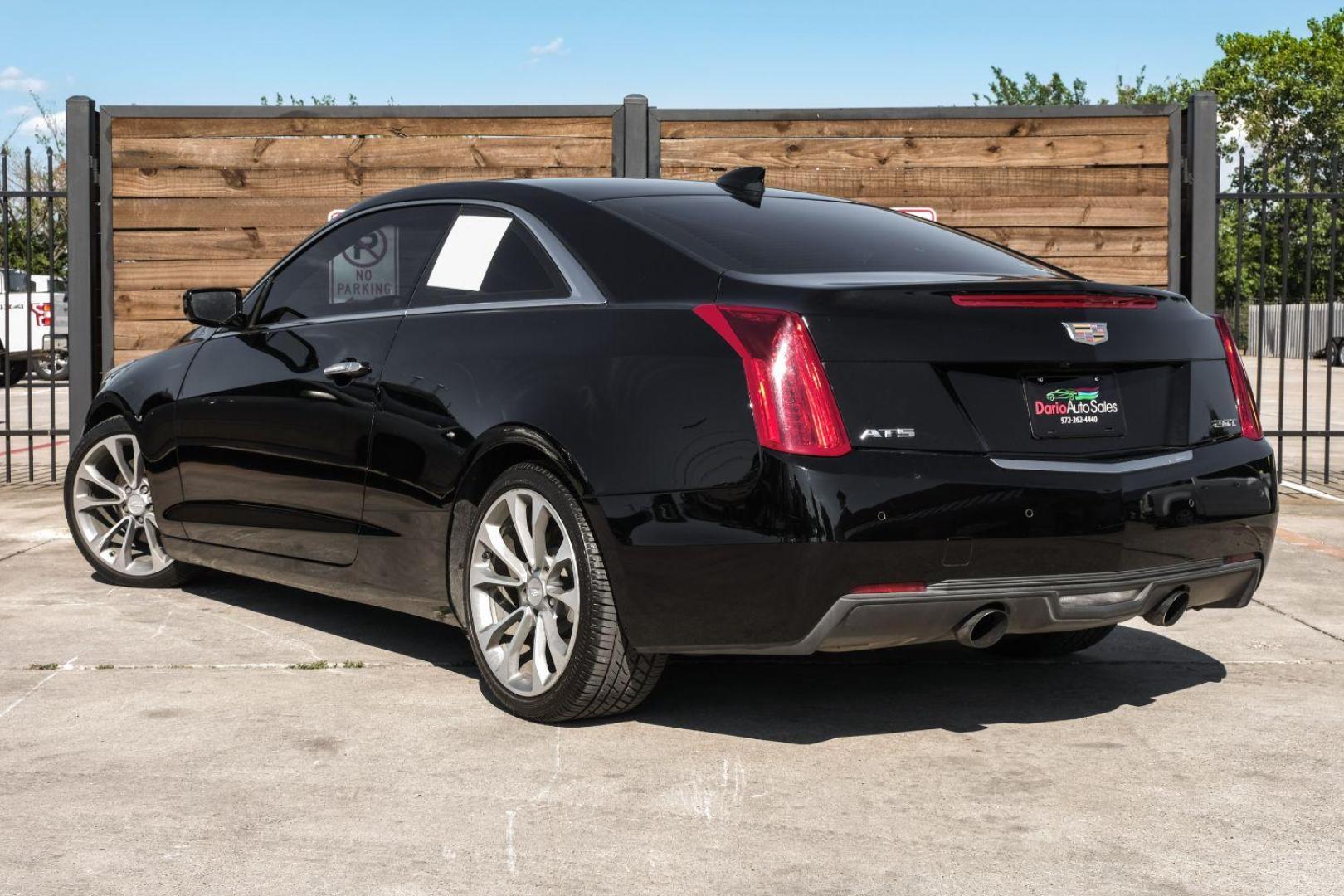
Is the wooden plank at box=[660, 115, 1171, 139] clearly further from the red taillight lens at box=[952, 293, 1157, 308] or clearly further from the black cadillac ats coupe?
the red taillight lens at box=[952, 293, 1157, 308]

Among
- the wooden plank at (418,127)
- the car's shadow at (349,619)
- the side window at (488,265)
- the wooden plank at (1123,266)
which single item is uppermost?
the wooden plank at (418,127)

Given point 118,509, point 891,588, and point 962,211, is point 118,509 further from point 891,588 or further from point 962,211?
point 962,211

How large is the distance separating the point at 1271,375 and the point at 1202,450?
29.8m

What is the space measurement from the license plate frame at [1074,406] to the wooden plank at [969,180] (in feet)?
20.8

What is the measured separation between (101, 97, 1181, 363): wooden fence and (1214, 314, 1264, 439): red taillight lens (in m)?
5.85

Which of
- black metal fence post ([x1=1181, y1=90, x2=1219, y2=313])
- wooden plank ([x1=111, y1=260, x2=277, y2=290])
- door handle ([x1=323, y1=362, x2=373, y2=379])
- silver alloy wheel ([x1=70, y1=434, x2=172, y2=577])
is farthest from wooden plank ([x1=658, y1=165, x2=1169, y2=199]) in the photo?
door handle ([x1=323, y1=362, x2=373, y2=379])

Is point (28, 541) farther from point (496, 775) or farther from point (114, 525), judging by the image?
point (496, 775)

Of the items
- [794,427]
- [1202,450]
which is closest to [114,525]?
[794,427]

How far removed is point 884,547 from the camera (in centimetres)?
398

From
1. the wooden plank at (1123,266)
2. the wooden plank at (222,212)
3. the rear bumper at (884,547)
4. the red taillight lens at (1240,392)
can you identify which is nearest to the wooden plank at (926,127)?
the wooden plank at (1123,266)

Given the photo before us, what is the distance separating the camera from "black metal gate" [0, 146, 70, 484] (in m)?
10.4

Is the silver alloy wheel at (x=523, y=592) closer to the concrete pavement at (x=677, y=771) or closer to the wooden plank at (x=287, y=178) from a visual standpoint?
the concrete pavement at (x=677, y=771)

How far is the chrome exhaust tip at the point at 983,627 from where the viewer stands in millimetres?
4145

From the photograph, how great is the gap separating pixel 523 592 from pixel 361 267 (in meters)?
1.45
